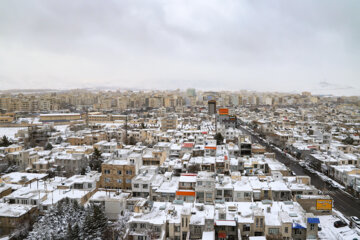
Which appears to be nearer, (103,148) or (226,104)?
(103,148)

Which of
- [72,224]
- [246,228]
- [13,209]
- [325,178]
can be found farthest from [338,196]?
[13,209]

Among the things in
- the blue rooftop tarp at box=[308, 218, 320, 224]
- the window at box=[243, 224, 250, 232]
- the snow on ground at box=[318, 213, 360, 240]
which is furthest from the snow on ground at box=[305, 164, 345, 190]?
the window at box=[243, 224, 250, 232]

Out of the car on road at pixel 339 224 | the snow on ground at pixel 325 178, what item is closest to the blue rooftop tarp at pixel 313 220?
the car on road at pixel 339 224

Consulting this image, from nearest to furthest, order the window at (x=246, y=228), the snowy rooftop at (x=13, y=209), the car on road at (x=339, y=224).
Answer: the window at (x=246, y=228) → the snowy rooftop at (x=13, y=209) → the car on road at (x=339, y=224)

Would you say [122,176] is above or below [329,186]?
above

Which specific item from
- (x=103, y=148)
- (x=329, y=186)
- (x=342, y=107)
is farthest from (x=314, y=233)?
(x=342, y=107)

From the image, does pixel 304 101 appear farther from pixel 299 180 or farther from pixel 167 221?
pixel 167 221

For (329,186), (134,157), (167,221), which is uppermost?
(134,157)

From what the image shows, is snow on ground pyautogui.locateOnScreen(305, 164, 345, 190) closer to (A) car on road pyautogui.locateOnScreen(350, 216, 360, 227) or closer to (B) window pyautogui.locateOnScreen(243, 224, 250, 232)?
(A) car on road pyautogui.locateOnScreen(350, 216, 360, 227)

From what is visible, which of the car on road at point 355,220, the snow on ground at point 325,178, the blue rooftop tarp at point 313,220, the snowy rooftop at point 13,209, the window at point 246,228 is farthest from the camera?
the snow on ground at point 325,178

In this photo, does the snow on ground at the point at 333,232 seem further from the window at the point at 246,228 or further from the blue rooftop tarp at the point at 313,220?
the window at the point at 246,228

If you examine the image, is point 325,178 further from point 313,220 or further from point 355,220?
point 313,220
